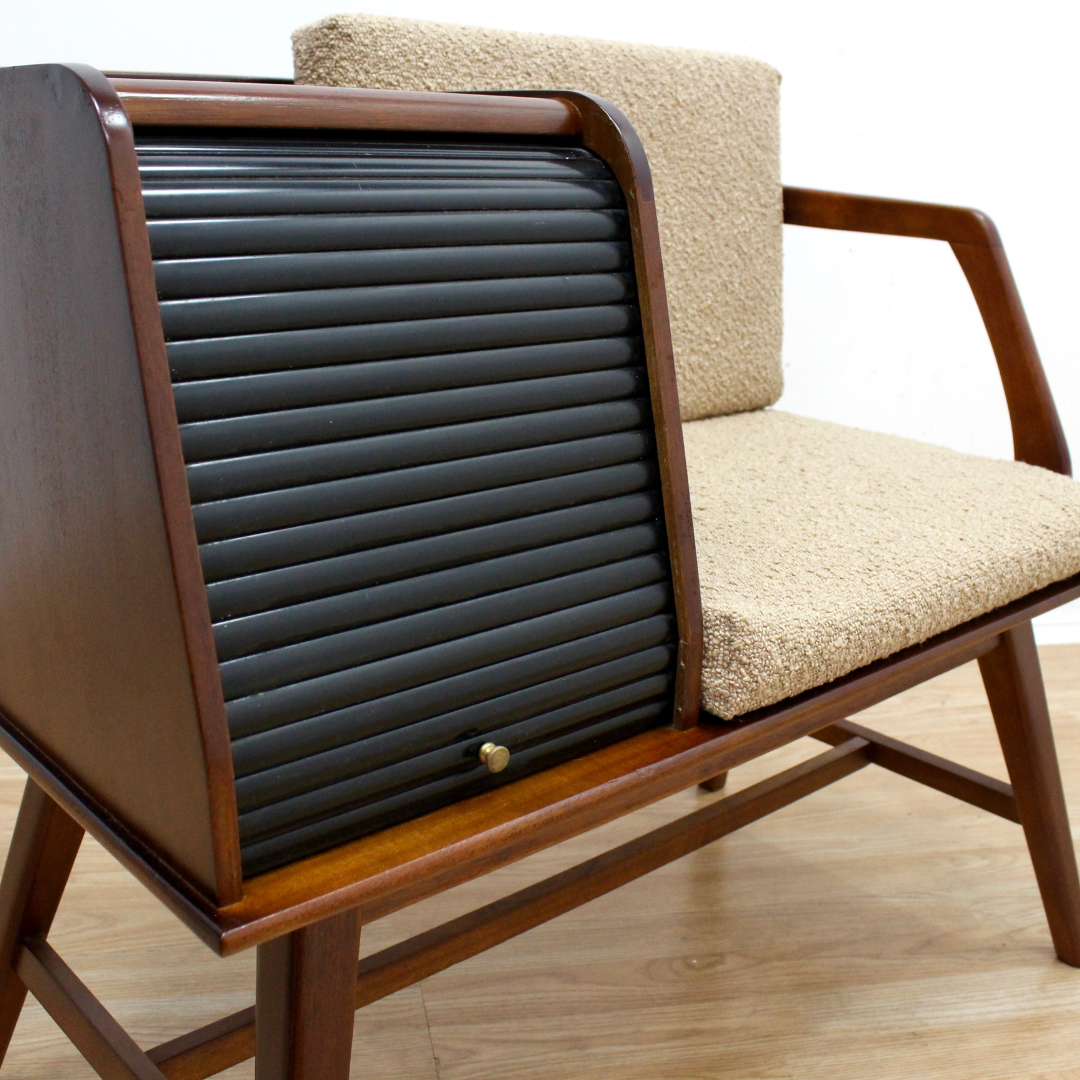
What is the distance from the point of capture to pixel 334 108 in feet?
1.76

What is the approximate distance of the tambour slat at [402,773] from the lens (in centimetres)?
52

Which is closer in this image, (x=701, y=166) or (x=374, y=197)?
(x=374, y=197)

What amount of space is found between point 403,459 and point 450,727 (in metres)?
0.14

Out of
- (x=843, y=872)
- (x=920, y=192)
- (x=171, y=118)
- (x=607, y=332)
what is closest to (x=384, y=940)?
(x=843, y=872)

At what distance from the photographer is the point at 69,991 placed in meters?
0.85

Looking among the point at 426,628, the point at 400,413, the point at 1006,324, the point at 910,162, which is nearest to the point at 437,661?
the point at 426,628

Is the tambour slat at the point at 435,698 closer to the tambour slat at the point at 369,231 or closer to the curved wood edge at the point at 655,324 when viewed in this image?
the curved wood edge at the point at 655,324

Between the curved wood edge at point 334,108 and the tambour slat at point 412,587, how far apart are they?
198 mm

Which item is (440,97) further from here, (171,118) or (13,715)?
(13,715)

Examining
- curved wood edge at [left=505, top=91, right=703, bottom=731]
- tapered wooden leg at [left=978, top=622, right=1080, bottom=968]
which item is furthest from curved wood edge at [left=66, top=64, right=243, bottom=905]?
tapered wooden leg at [left=978, top=622, right=1080, bottom=968]

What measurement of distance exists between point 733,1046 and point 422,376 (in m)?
0.76

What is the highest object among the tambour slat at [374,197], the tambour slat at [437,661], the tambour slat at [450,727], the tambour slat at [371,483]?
the tambour slat at [374,197]

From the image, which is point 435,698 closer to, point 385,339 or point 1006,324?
point 385,339

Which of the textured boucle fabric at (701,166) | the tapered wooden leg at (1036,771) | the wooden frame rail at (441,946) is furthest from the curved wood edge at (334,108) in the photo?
the tapered wooden leg at (1036,771)
